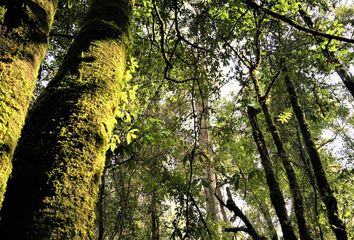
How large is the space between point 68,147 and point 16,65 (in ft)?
1.25

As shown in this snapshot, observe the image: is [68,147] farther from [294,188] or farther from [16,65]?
[294,188]

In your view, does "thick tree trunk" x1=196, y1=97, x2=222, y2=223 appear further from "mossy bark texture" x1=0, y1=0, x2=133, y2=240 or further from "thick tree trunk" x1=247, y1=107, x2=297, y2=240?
"mossy bark texture" x1=0, y1=0, x2=133, y2=240

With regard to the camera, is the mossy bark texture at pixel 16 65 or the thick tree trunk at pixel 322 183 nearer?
the mossy bark texture at pixel 16 65

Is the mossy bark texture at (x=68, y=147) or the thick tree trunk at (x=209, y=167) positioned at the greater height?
the thick tree trunk at (x=209, y=167)

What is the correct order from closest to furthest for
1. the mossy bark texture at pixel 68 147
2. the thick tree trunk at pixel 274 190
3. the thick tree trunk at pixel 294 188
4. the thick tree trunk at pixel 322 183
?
the mossy bark texture at pixel 68 147 → the thick tree trunk at pixel 274 190 → the thick tree trunk at pixel 294 188 → the thick tree trunk at pixel 322 183

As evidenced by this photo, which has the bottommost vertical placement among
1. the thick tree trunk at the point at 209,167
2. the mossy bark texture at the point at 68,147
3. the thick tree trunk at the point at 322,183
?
the mossy bark texture at the point at 68,147

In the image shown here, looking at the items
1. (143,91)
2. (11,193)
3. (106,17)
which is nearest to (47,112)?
(11,193)

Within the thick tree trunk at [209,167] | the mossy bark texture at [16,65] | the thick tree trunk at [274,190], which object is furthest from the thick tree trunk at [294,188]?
the mossy bark texture at [16,65]

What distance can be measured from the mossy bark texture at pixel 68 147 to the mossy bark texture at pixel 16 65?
9 centimetres

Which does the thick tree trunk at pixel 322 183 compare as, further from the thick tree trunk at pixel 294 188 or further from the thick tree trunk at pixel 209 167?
the thick tree trunk at pixel 209 167

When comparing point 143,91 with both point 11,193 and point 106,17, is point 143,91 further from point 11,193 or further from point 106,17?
point 11,193

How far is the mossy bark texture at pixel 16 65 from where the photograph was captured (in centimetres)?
101

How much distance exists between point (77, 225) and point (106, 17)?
126 cm

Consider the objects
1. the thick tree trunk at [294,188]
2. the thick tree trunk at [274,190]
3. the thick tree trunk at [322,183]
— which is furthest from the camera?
the thick tree trunk at [322,183]
